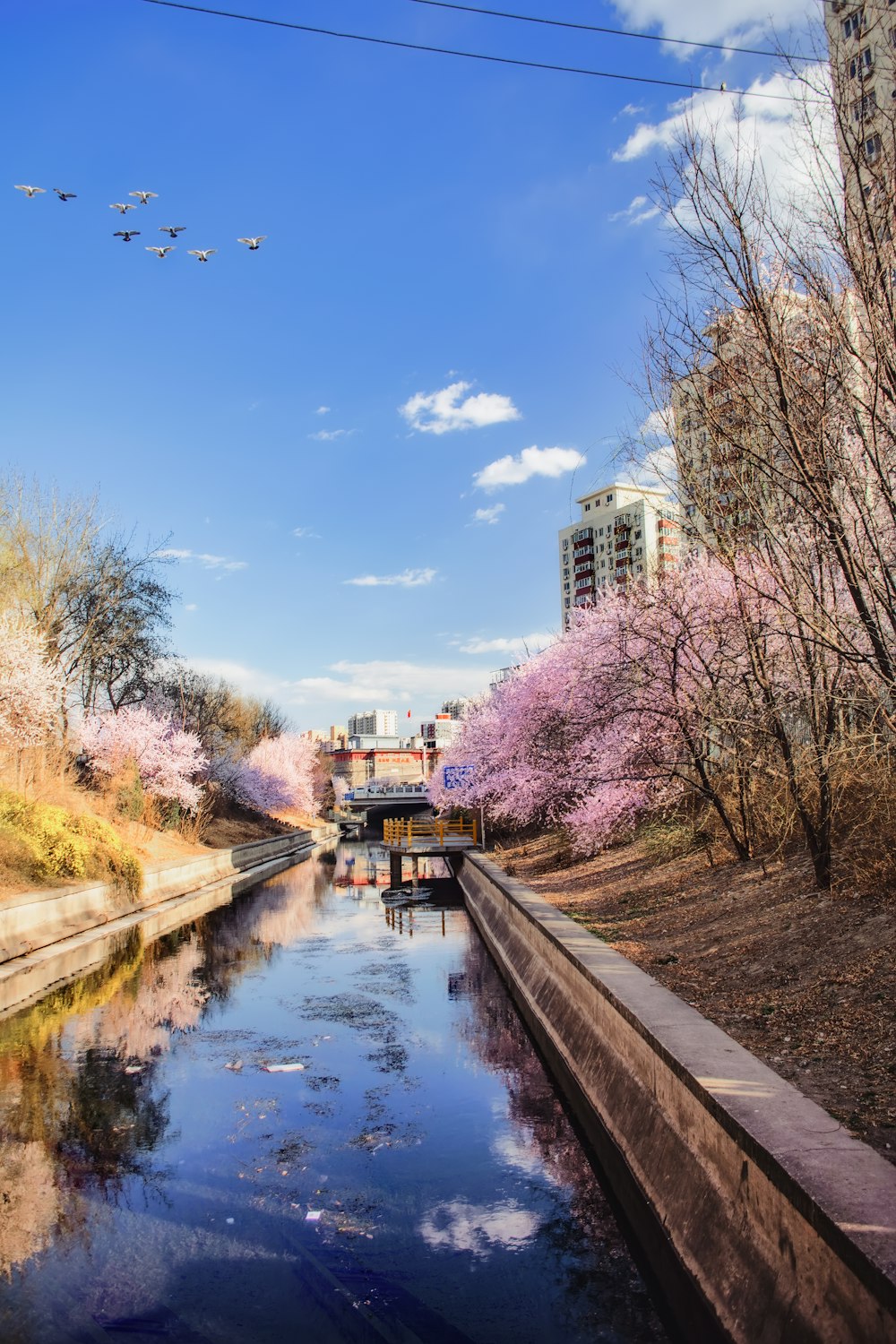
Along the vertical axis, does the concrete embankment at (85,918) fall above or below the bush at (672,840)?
below

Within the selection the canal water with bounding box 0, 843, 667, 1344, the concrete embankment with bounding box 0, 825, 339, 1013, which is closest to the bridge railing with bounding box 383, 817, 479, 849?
the concrete embankment with bounding box 0, 825, 339, 1013

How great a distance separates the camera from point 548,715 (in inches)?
1082

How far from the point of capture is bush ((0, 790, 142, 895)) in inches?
831

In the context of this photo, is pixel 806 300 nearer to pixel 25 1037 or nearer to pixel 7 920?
pixel 25 1037

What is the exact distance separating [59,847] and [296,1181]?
1701 cm

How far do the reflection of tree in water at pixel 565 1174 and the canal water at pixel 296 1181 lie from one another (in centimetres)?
2

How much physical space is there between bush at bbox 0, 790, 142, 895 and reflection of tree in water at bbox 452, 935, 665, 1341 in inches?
477

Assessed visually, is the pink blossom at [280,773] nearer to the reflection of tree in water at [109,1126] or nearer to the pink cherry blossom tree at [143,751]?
the pink cherry blossom tree at [143,751]

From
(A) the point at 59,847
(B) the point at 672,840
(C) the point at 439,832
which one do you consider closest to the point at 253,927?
(A) the point at 59,847

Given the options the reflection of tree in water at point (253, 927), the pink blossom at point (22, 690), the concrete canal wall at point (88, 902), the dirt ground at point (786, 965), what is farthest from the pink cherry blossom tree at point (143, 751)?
the dirt ground at point (786, 965)

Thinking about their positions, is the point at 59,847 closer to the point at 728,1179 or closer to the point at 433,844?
the point at 433,844

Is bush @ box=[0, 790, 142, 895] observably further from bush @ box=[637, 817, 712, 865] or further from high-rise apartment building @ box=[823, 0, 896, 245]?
high-rise apartment building @ box=[823, 0, 896, 245]

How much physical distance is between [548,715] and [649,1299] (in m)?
22.0

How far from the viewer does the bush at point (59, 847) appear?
2111 cm
